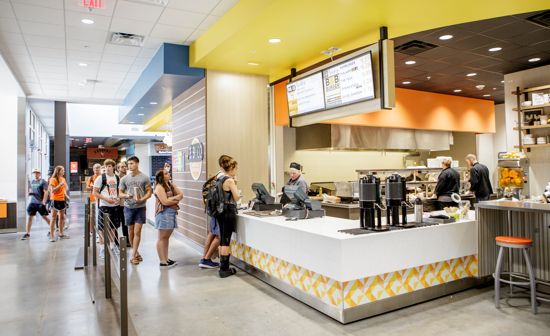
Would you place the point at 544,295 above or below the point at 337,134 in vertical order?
below

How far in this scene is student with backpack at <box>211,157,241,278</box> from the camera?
4.92m

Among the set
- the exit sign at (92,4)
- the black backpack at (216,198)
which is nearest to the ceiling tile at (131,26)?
the exit sign at (92,4)

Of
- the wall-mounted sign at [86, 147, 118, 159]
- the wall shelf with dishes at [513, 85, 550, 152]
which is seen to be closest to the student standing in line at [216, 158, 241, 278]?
the wall shelf with dishes at [513, 85, 550, 152]

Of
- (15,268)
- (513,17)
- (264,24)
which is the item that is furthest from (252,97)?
(15,268)

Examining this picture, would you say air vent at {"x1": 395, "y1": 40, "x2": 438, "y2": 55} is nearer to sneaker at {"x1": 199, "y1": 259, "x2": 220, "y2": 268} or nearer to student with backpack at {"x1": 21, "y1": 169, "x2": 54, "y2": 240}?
sneaker at {"x1": 199, "y1": 259, "x2": 220, "y2": 268}

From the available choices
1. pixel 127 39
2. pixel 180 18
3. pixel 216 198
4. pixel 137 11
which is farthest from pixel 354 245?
pixel 127 39

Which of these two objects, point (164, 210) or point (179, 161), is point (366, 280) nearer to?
point (164, 210)

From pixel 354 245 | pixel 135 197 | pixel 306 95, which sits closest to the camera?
pixel 354 245

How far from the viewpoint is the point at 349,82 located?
4469mm

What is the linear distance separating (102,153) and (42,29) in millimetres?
30201

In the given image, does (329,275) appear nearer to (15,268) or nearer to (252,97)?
(252,97)

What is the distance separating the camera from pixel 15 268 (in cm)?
565

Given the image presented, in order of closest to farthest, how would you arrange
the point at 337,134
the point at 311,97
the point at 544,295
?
the point at 544,295 < the point at 311,97 < the point at 337,134

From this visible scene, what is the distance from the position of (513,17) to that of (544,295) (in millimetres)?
3160
